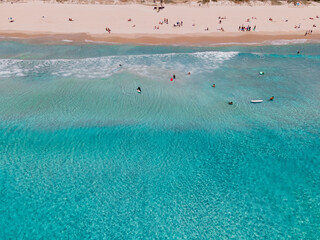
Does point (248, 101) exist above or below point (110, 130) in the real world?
above

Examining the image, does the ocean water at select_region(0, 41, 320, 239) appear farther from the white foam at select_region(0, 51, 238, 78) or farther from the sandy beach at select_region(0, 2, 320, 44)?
the sandy beach at select_region(0, 2, 320, 44)

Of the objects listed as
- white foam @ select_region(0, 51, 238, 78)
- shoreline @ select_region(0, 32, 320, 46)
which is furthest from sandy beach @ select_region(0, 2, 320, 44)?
white foam @ select_region(0, 51, 238, 78)

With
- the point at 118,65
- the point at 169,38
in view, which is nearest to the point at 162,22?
the point at 169,38

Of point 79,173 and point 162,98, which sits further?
point 162,98

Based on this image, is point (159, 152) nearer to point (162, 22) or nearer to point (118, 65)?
point (118, 65)

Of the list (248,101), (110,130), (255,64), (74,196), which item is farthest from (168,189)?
(255,64)

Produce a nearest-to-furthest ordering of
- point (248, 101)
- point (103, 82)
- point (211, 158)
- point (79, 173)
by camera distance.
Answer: point (79, 173) → point (211, 158) → point (248, 101) → point (103, 82)

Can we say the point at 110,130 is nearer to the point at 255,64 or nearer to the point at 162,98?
the point at 162,98
